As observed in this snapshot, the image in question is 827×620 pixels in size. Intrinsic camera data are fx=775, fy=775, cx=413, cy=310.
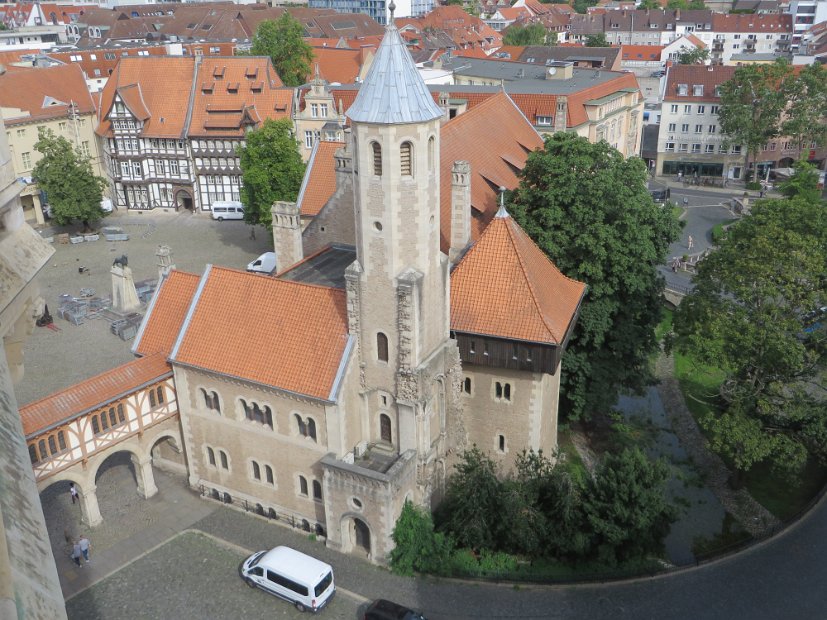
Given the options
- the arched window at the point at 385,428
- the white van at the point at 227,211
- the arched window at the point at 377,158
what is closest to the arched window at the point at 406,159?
the arched window at the point at 377,158

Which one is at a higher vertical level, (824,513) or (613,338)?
(613,338)

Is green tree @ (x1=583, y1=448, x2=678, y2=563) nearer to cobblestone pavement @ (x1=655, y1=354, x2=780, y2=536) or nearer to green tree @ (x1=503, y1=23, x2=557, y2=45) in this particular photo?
cobblestone pavement @ (x1=655, y1=354, x2=780, y2=536)

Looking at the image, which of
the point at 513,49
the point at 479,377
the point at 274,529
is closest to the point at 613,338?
the point at 479,377

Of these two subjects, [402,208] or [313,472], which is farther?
[313,472]

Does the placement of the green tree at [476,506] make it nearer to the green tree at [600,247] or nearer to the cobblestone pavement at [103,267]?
the green tree at [600,247]

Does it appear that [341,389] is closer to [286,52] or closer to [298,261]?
[298,261]

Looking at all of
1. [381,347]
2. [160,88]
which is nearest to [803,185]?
[381,347]
